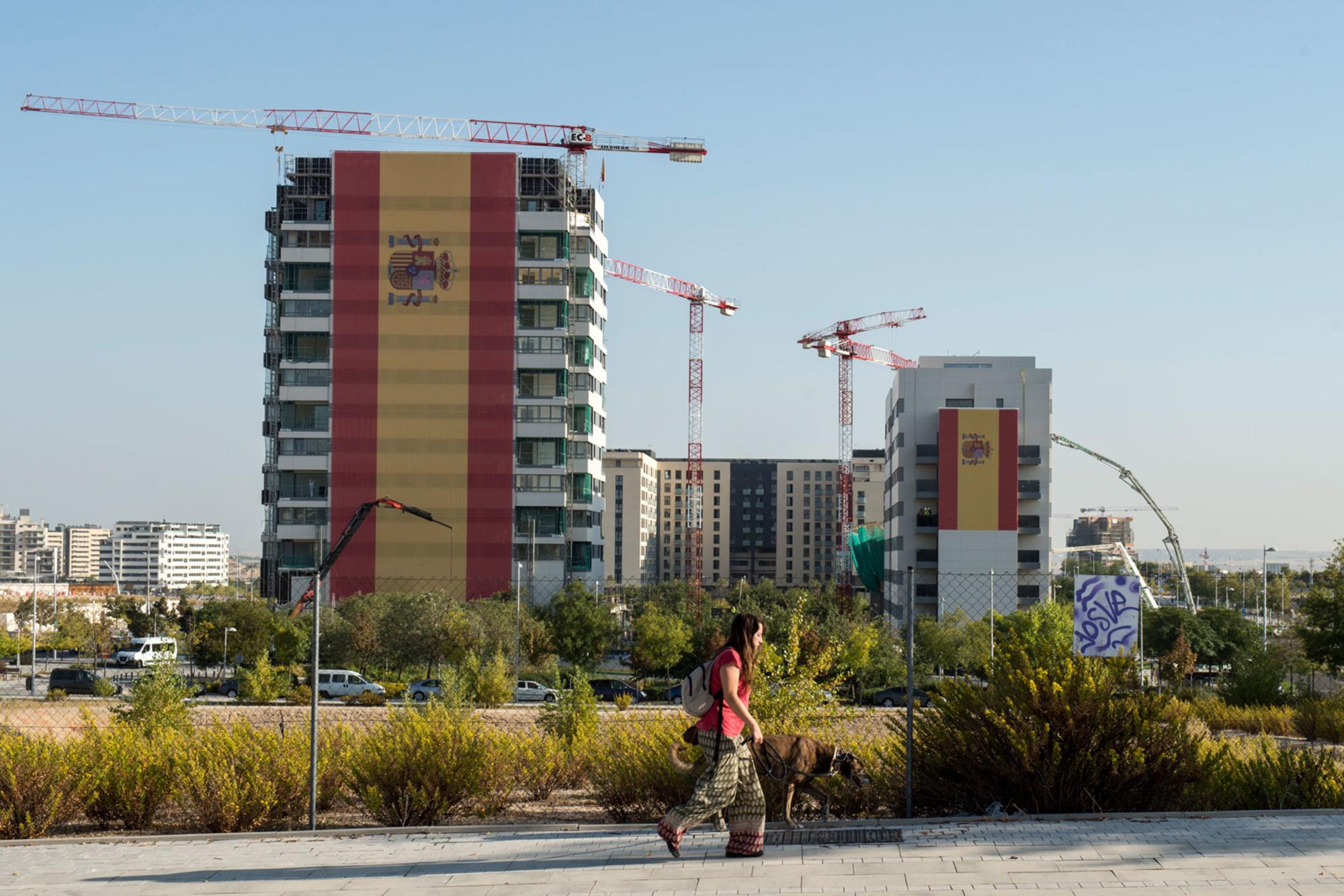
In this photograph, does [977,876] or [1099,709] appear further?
[1099,709]

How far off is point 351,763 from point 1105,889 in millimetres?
6912

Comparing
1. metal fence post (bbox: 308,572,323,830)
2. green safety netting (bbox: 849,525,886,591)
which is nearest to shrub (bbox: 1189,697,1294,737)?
metal fence post (bbox: 308,572,323,830)

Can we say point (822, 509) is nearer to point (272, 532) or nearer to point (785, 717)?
point (272, 532)

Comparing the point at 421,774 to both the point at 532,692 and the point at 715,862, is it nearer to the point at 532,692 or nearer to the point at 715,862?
the point at 715,862

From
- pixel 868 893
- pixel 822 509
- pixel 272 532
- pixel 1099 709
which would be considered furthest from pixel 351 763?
pixel 822 509

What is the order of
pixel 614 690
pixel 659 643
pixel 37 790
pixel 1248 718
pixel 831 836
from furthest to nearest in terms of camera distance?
pixel 659 643, pixel 614 690, pixel 1248 718, pixel 37 790, pixel 831 836

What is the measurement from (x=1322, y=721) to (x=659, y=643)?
34.2 meters

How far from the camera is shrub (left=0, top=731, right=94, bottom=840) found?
10773 mm

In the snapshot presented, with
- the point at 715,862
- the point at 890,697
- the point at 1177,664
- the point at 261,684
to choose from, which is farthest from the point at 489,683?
the point at 715,862

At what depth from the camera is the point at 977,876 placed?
828 cm

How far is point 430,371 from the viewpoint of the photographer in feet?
247

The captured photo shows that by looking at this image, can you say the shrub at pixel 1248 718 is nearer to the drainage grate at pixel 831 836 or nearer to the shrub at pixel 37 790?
the drainage grate at pixel 831 836

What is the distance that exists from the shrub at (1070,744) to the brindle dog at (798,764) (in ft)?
4.05

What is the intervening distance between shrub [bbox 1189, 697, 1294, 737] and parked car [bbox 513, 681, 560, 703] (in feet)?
76.2
